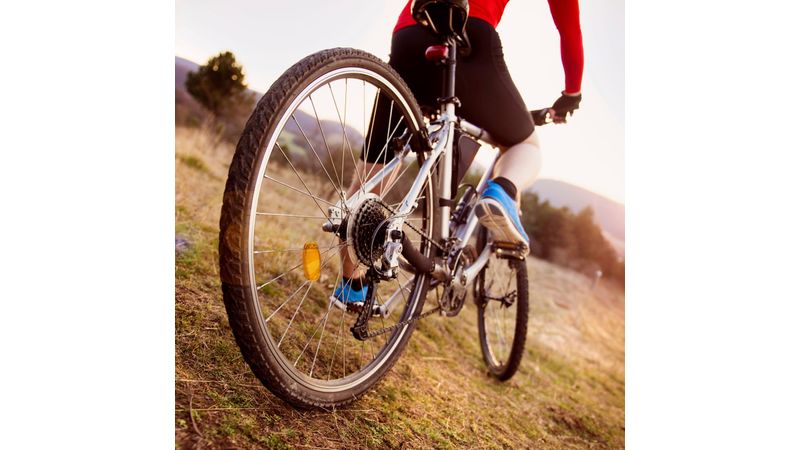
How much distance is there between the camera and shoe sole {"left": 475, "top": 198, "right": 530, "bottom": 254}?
4.33 feet

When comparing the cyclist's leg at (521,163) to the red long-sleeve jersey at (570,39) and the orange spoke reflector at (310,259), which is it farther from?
the orange spoke reflector at (310,259)

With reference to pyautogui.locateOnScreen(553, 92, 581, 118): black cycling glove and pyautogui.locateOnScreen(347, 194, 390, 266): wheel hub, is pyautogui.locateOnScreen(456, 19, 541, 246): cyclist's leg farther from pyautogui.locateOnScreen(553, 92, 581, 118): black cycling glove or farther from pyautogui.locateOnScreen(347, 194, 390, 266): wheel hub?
pyautogui.locateOnScreen(347, 194, 390, 266): wheel hub

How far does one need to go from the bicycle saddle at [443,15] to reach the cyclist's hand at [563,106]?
1.64 feet

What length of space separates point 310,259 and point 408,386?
1.74ft

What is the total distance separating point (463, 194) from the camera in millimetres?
1573

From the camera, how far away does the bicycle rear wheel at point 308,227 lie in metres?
0.88

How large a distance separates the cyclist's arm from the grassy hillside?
891 millimetres

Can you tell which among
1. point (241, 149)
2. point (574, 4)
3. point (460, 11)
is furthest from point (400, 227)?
point (574, 4)

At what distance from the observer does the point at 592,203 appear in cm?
211

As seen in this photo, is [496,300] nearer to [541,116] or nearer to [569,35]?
[541,116]

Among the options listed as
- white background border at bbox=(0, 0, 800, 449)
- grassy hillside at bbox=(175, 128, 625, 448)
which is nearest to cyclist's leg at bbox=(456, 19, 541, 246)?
grassy hillside at bbox=(175, 128, 625, 448)
